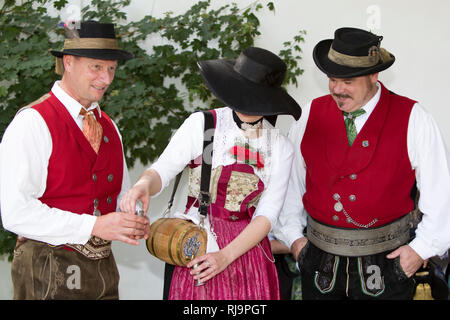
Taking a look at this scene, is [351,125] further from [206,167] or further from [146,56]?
[146,56]

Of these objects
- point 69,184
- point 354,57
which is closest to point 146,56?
point 354,57

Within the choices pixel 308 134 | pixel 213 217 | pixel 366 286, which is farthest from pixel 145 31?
pixel 366 286

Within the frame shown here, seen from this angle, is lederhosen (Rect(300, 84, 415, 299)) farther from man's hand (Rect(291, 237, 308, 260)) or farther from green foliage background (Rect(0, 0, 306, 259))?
green foliage background (Rect(0, 0, 306, 259))

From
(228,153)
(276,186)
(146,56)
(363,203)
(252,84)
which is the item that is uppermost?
(252,84)

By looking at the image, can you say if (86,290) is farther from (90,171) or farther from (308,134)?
(308,134)

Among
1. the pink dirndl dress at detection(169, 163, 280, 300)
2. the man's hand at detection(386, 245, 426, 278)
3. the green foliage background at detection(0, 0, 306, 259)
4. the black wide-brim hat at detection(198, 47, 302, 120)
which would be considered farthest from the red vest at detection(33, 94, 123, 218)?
the green foliage background at detection(0, 0, 306, 259)

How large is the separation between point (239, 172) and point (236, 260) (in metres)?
0.35

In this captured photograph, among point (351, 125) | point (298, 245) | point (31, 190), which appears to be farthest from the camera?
point (298, 245)

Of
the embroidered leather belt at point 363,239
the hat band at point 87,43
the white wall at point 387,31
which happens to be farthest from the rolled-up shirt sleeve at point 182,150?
the white wall at point 387,31

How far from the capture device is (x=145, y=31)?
3838 mm

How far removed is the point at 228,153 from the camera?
221cm

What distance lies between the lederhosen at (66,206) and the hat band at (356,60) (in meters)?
1.11

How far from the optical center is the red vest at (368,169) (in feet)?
7.93

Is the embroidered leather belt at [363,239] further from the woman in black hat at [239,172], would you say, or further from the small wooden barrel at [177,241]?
the small wooden barrel at [177,241]
